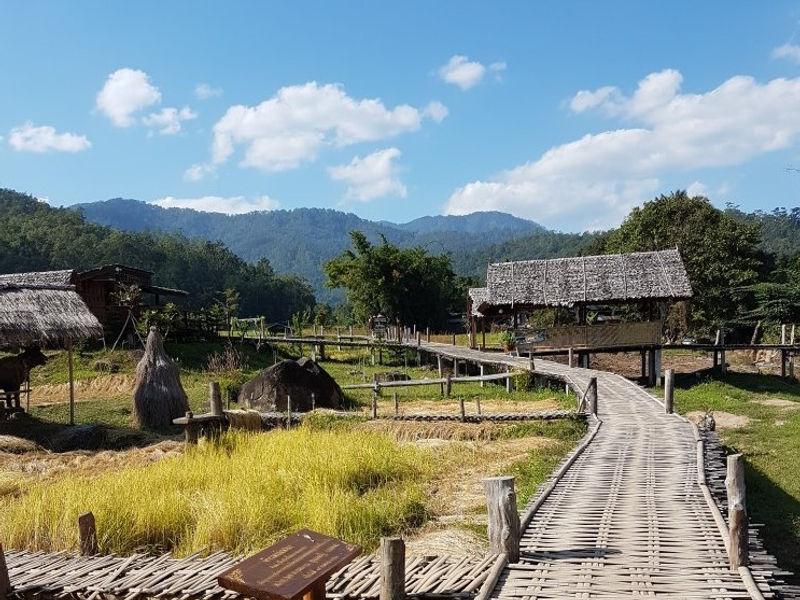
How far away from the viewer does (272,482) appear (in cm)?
884

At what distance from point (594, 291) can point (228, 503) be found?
17.2m

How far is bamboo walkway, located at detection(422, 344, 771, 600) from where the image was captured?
550 cm

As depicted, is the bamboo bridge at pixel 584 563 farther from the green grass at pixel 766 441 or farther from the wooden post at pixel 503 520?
the green grass at pixel 766 441

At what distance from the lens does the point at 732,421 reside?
15.3 meters

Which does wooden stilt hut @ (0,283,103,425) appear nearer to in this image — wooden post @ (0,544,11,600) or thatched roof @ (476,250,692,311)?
wooden post @ (0,544,11,600)

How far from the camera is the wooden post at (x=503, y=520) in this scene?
613 cm

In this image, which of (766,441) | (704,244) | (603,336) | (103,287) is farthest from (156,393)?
(704,244)

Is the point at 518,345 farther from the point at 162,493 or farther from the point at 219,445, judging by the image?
the point at 162,493

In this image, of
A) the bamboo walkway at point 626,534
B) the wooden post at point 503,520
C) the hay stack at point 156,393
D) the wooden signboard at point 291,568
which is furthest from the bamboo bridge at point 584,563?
the hay stack at point 156,393

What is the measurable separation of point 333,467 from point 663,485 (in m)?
4.50

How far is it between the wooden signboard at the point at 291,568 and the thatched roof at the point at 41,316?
14.1m

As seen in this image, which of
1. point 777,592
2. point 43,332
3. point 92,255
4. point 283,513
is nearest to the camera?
point 777,592

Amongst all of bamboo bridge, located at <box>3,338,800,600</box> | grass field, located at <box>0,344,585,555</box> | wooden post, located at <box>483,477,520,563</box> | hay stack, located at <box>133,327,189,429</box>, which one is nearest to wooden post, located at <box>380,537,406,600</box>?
bamboo bridge, located at <box>3,338,800,600</box>

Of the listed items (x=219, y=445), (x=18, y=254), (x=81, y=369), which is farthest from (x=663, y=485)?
(x=18, y=254)
